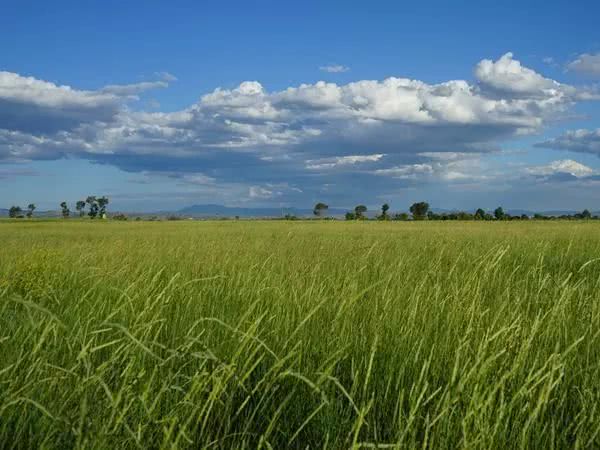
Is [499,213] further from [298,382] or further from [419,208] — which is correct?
[298,382]

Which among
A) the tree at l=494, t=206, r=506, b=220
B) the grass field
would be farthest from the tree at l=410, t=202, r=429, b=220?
the grass field

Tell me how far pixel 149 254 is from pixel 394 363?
854 cm

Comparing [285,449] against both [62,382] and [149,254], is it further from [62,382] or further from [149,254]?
[149,254]

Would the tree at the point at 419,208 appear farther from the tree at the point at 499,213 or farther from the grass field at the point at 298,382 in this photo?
the grass field at the point at 298,382

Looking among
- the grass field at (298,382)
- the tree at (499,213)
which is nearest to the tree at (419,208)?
the tree at (499,213)

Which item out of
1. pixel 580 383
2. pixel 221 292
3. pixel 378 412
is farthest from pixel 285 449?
pixel 221 292

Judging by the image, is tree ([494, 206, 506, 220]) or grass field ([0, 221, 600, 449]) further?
tree ([494, 206, 506, 220])

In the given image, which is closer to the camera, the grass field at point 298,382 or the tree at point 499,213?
the grass field at point 298,382

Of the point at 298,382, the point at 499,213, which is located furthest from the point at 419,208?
the point at 298,382

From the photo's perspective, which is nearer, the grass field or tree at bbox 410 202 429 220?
the grass field

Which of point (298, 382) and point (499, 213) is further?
point (499, 213)

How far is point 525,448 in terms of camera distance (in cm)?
287

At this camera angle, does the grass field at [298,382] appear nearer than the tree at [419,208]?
Yes

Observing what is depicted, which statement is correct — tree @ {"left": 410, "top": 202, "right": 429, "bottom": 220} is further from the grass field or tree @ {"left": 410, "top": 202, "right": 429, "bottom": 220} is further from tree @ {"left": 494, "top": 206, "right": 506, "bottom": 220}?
the grass field
